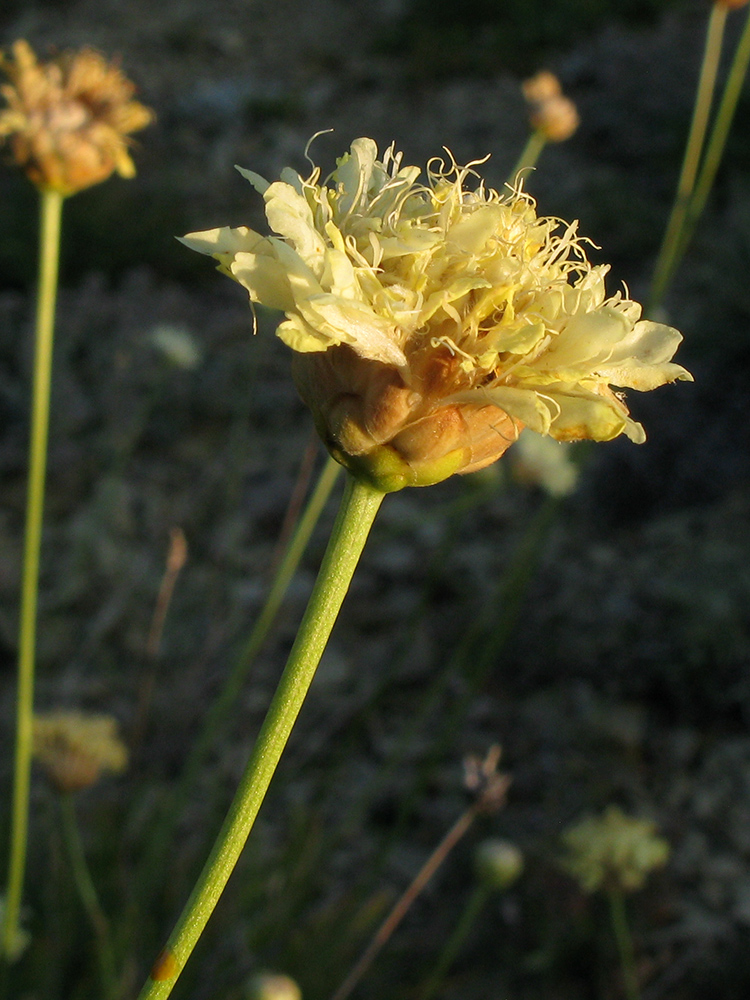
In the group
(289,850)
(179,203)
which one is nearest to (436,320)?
(289,850)

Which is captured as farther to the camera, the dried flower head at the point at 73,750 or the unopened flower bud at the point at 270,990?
the dried flower head at the point at 73,750

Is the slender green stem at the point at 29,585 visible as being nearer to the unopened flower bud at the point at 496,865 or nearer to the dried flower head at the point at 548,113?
the unopened flower bud at the point at 496,865

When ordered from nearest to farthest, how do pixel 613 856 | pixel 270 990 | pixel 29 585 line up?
1. pixel 270 990
2. pixel 29 585
3. pixel 613 856

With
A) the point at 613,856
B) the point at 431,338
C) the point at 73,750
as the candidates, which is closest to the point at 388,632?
the point at 613,856

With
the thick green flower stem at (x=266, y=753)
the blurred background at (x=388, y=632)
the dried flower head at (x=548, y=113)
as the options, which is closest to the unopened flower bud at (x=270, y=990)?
the thick green flower stem at (x=266, y=753)

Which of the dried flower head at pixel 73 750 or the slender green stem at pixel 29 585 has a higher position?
the slender green stem at pixel 29 585

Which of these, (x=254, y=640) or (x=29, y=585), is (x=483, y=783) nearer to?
(x=254, y=640)

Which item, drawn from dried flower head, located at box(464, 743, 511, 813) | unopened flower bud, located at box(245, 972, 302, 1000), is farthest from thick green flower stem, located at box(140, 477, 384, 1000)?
dried flower head, located at box(464, 743, 511, 813)

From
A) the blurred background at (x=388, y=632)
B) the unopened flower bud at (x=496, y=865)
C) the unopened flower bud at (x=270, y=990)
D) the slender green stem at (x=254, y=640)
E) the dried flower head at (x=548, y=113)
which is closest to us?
the unopened flower bud at (x=270, y=990)
